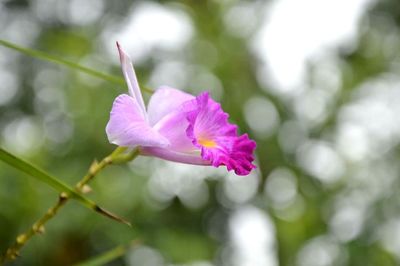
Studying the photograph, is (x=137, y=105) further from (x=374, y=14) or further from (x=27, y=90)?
(x=374, y=14)

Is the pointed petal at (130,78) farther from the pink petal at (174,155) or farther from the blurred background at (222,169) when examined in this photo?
the blurred background at (222,169)

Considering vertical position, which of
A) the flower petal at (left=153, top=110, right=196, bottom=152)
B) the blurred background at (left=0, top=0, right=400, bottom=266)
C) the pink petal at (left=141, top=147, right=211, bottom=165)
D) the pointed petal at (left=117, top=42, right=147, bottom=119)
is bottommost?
the pink petal at (left=141, top=147, right=211, bottom=165)

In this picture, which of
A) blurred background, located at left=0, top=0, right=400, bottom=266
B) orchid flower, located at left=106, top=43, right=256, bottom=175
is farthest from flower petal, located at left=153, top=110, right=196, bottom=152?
blurred background, located at left=0, top=0, right=400, bottom=266

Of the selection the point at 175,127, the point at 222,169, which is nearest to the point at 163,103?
the point at 175,127

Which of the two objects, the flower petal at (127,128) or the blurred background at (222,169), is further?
the blurred background at (222,169)

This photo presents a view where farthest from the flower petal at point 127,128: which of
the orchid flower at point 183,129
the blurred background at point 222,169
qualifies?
the blurred background at point 222,169

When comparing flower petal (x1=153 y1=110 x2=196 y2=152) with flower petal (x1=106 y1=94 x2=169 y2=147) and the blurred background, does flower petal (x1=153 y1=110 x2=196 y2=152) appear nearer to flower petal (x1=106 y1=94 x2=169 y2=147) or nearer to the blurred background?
flower petal (x1=106 y1=94 x2=169 y2=147)

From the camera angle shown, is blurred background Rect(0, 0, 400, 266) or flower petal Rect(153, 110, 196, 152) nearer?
flower petal Rect(153, 110, 196, 152)

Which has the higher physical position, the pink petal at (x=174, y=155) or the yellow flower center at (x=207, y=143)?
the yellow flower center at (x=207, y=143)

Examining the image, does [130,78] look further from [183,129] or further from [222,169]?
[222,169]
